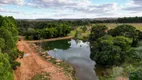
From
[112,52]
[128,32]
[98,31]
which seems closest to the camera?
[112,52]

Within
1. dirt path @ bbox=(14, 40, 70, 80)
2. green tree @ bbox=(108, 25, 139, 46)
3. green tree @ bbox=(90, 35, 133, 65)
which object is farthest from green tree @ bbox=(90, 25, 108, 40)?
dirt path @ bbox=(14, 40, 70, 80)

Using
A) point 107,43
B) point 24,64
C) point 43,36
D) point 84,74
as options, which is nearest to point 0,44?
Result: point 24,64

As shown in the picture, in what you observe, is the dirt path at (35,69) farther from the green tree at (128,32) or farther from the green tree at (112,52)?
the green tree at (128,32)

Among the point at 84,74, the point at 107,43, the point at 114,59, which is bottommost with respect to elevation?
the point at 84,74

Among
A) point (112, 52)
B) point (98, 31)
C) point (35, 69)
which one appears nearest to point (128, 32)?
point (98, 31)

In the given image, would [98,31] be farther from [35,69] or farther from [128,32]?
[35,69]

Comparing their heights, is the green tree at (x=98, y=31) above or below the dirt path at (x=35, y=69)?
above

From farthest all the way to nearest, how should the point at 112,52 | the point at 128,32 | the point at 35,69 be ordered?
1. the point at 128,32
2. the point at 112,52
3. the point at 35,69

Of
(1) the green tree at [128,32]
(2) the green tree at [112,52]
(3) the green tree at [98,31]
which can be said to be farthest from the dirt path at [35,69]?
(1) the green tree at [128,32]

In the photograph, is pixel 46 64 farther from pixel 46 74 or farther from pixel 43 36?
pixel 43 36

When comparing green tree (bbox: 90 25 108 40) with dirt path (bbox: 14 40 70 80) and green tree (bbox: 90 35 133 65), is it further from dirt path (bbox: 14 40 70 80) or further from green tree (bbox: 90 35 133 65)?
dirt path (bbox: 14 40 70 80)

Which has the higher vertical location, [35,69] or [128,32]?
[128,32]
